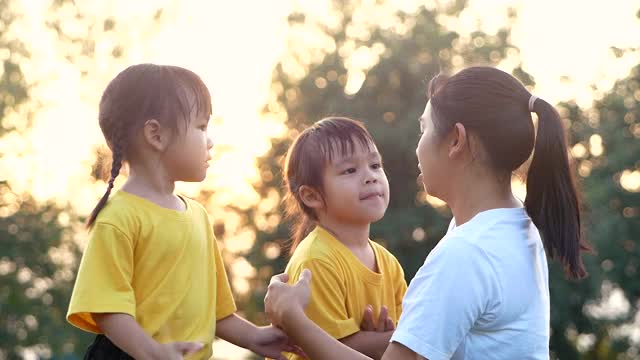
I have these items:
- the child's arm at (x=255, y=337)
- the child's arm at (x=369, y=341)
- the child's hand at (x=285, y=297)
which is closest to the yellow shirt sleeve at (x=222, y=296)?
the child's arm at (x=255, y=337)

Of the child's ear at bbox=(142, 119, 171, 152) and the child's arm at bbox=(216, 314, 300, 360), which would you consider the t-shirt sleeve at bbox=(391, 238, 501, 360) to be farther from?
the child's ear at bbox=(142, 119, 171, 152)

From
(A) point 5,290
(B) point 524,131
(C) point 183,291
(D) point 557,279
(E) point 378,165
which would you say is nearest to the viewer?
(B) point 524,131

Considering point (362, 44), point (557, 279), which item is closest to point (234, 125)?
point (362, 44)

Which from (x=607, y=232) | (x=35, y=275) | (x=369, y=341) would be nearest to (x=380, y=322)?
(x=369, y=341)

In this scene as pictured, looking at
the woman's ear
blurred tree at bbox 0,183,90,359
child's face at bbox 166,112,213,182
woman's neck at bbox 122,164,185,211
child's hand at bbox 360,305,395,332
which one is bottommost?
blurred tree at bbox 0,183,90,359

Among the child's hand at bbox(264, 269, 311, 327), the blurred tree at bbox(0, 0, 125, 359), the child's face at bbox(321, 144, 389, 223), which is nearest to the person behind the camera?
the child's hand at bbox(264, 269, 311, 327)

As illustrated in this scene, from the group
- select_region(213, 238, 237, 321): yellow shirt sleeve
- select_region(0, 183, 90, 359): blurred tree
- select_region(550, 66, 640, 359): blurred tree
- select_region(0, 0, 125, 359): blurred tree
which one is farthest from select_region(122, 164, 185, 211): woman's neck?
select_region(550, 66, 640, 359): blurred tree

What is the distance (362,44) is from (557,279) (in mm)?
7566

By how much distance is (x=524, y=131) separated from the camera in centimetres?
282

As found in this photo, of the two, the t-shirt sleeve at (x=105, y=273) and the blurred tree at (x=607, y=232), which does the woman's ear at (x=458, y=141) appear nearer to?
the t-shirt sleeve at (x=105, y=273)

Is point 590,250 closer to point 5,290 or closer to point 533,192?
point 533,192

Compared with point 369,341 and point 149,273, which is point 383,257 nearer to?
point 369,341

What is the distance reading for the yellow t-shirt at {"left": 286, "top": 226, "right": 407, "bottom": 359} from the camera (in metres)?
3.20

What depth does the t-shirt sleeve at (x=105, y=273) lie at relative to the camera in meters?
2.85
